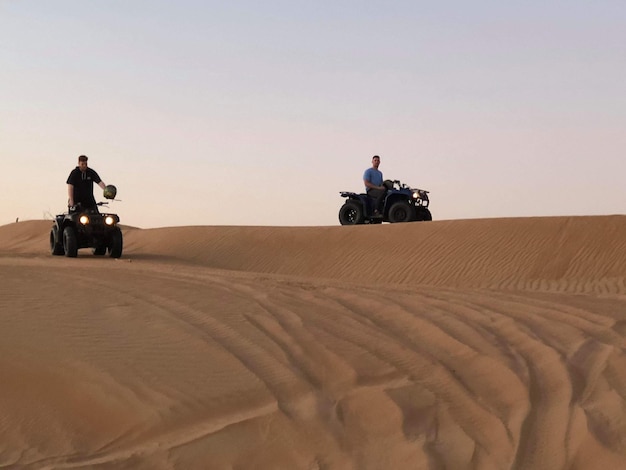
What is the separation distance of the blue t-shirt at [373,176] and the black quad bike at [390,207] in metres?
0.17

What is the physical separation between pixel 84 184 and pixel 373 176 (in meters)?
6.56

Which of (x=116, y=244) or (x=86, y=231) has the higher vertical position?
(x=86, y=231)

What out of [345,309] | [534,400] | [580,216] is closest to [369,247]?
[580,216]

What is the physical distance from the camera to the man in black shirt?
13563 mm

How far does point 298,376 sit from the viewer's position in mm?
5336

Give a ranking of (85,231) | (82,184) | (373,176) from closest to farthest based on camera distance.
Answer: (82,184) → (85,231) → (373,176)

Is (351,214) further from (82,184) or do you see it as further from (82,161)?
(82,161)

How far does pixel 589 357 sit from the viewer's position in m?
6.04

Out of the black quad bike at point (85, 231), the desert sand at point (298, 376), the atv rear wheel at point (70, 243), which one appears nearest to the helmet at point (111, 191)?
the black quad bike at point (85, 231)

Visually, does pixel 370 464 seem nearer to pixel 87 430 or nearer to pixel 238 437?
pixel 238 437

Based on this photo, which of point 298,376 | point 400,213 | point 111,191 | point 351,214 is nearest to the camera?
point 298,376

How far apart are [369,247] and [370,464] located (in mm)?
14341

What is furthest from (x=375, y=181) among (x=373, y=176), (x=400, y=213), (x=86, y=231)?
(x=86, y=231)

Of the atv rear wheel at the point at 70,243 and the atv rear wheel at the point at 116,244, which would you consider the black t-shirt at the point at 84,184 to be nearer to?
the atv rear wheel at the point at 70,243
